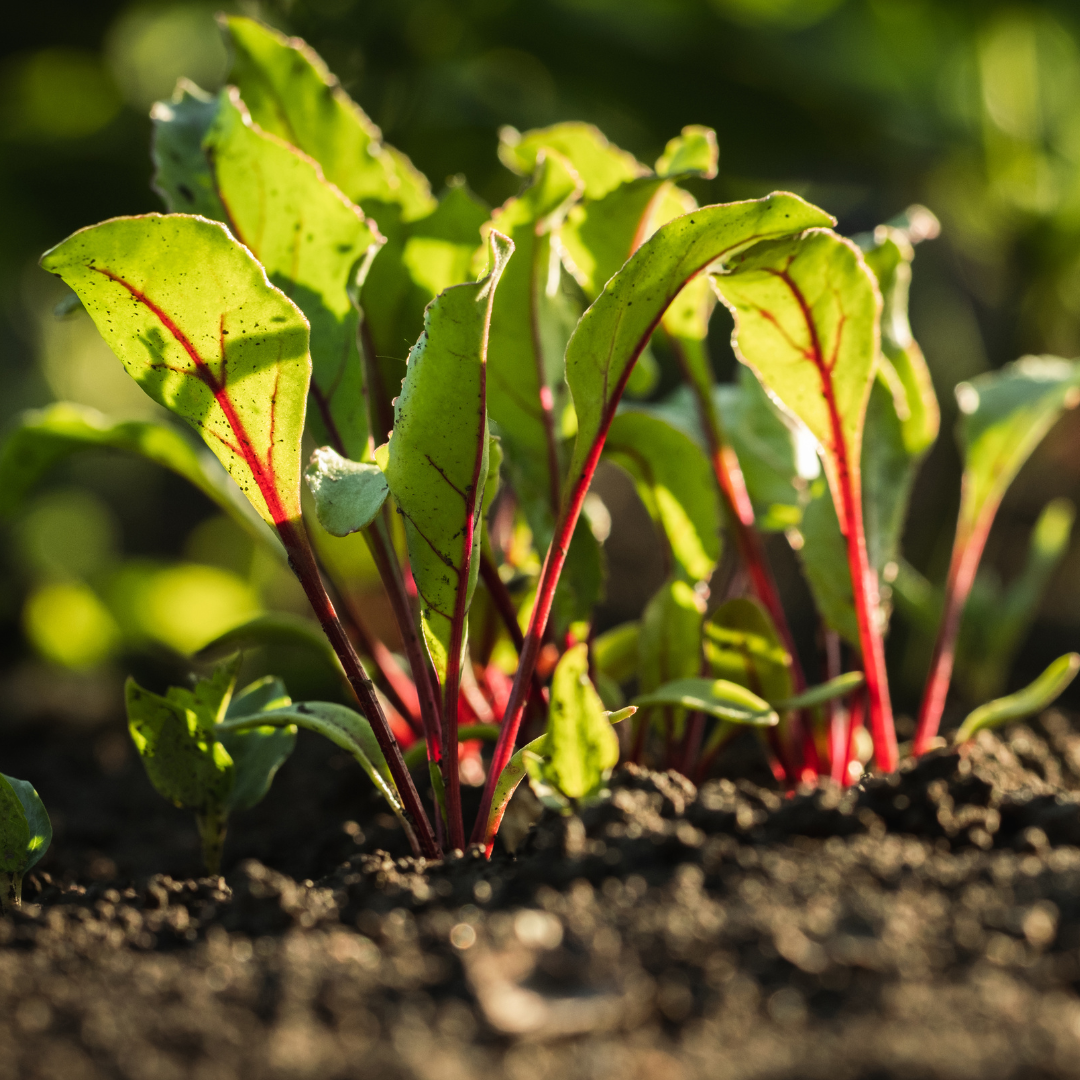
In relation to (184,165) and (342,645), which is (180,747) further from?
(184,165)

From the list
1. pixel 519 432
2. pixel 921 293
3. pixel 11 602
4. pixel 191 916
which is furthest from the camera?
pixel 921 293

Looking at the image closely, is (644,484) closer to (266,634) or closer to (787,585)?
(266,634)

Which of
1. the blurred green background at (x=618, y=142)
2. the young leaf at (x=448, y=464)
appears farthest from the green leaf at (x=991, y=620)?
the young leaf at (x=448, y=464)

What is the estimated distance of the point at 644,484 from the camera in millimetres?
952

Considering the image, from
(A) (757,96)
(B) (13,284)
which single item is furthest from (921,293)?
(B) (13,284)

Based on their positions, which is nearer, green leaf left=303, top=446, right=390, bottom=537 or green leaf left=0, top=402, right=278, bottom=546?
green leaf left=303, top=446, right=390, bottom=537

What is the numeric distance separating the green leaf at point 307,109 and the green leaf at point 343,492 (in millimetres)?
370

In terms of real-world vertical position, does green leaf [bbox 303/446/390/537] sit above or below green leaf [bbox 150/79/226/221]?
below

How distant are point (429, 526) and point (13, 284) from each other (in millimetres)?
2536

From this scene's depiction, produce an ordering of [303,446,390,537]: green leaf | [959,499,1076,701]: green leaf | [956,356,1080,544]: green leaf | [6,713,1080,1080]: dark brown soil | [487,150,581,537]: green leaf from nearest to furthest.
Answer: [6,713,1080,1080]: dark brown soil → [303,446,390,537]: green leaf → [487,150,581,537]: green leaf → [956,356,1080,544]: green leaf → [959,499,1076,701]: green leaf

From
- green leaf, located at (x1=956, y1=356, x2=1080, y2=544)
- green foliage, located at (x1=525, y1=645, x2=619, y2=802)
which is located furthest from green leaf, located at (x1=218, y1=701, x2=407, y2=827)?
green leaf, located at (x1=956, y1=356, x2=1080, y2=544)

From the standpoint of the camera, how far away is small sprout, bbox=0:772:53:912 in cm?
74

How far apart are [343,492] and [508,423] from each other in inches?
12.7

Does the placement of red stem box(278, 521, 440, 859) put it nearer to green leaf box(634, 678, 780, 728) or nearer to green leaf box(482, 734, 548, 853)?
green leaf box(482, 734, 548, 853)
